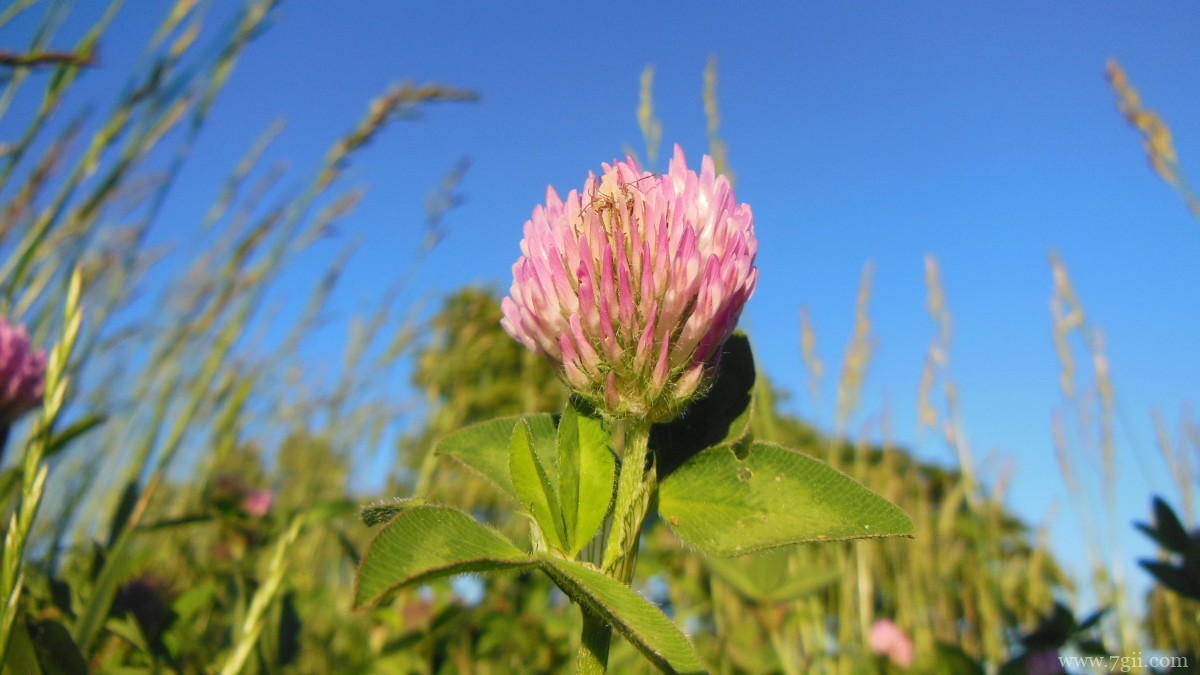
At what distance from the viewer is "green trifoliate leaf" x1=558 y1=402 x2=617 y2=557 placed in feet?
2.05

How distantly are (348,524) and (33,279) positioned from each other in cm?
136

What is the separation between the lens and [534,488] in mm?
625

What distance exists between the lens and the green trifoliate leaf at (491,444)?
0.75m

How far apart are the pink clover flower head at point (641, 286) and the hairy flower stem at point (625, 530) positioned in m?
0.03

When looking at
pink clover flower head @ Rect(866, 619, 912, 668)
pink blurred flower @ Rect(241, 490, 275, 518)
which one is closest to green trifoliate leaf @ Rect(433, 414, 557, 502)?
pink blurred flower @ Rect(241, 490, 275, 518)

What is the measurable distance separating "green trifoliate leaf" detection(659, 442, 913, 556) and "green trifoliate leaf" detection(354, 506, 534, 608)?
7.0 inches

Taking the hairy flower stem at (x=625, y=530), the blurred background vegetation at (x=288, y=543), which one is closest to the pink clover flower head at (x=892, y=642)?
the blurred background vegetation at (x=288, y=543)

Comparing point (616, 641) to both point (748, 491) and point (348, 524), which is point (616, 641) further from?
point (348, 524)

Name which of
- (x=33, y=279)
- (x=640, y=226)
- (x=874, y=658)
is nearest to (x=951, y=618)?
(x=874, y=658)

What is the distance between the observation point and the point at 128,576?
1.20m

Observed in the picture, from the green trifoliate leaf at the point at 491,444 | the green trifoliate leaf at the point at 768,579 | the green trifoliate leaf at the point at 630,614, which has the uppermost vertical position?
the green trifoliate leaf at the point at 491,444

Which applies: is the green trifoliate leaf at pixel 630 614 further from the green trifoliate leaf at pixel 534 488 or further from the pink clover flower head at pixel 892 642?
the pink clover flower head at pixel 892 642

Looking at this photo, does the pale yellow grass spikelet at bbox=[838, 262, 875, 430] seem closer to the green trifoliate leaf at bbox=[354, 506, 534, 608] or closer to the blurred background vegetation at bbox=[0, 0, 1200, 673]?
the blurred background vegetation at bbox=[0, 0, 1200, 673]

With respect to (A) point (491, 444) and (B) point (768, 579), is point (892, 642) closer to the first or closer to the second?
(B) point (768, 579)
